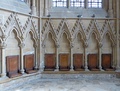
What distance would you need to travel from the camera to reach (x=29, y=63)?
8.13 m

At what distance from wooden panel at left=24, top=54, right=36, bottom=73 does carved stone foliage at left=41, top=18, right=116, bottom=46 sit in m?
1.27

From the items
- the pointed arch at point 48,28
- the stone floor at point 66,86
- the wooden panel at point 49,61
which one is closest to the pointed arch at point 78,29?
the pointed arch at point 48,28

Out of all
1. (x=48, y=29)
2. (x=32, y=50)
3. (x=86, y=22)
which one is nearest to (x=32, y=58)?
(x=32, y=50)

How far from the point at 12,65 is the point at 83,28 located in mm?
4048

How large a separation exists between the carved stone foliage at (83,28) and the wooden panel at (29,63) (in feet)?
4.16

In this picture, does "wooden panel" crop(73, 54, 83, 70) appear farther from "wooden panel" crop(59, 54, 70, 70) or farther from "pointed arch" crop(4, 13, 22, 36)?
"pointed arch" crop(4, 13, 22, 36)

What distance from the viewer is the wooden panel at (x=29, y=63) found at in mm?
7875


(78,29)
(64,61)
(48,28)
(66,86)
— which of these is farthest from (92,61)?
(48,28)

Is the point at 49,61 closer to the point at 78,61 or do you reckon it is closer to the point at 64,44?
the point at 64,44

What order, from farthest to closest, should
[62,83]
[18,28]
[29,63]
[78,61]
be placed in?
[78,61] < [29,63] < [62,83] < [18,28]

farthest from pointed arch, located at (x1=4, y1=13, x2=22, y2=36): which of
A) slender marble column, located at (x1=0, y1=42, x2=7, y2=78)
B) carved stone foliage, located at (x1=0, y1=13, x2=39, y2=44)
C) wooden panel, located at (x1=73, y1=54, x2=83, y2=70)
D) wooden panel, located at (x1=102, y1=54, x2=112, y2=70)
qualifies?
wooden panel, located at (x1=102, y1=54, x2=112, y2=70)

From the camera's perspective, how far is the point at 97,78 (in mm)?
8633

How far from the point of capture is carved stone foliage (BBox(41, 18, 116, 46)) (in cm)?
854

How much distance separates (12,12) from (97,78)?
536cm
